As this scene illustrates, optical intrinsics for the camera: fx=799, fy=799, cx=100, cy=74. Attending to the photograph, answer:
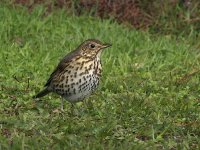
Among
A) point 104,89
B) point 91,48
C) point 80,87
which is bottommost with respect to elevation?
point 104,89

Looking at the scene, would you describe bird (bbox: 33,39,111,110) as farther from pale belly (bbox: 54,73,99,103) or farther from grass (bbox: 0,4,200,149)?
grass (bbox: 0,4,200,149)

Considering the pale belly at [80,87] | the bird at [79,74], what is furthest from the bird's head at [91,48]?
the pale belly at [80,87]

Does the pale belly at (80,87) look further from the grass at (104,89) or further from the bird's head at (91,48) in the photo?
the bird's head at (91,48)

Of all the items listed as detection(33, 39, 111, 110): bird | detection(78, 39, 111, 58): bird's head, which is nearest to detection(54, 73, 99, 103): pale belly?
detection(33, 39, 111, 110): bird

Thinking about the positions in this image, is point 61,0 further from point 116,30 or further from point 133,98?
point 133,98

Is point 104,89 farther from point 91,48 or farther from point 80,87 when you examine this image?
point 80,87

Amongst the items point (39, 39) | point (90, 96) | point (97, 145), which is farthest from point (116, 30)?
point (97, 145)

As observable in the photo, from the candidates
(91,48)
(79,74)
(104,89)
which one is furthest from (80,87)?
(104,89)
